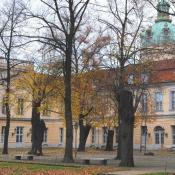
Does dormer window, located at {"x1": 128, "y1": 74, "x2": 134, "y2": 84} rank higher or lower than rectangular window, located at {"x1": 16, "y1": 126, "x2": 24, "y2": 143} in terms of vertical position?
higher

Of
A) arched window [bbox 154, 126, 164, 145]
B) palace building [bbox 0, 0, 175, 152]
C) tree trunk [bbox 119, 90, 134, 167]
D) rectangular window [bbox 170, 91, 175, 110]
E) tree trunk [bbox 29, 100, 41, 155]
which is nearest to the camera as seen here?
tree trunk [bbox 119, 90, 134, 167]

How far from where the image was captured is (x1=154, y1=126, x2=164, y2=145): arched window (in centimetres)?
6844

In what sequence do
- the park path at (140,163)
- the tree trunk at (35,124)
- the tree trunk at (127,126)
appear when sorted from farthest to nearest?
the tree trunk at (35,124), the tree trunk at (127,126), the park path at (140,163)

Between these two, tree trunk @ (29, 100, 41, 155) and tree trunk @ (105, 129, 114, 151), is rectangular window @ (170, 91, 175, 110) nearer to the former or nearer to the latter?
tree trunk @ (105, 129, 114, 151)

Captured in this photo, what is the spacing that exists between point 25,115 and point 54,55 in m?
42.0

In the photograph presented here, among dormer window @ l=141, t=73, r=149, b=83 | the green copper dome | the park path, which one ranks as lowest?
the park path

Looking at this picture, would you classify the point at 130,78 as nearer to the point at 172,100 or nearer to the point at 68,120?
the point at 68,120

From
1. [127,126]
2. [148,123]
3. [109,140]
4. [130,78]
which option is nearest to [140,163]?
[127,126]

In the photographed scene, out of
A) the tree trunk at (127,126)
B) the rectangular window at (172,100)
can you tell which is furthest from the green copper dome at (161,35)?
the rectangular window at (172,100)

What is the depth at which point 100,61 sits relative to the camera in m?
38.8

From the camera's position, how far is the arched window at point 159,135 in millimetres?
68438

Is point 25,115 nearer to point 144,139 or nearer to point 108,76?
point 144,139

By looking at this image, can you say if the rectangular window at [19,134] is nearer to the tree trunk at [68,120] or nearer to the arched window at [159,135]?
the arched window at [159,135]

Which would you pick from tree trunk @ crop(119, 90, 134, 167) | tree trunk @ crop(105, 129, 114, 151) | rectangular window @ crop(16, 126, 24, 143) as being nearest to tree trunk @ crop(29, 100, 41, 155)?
tree trunk @ crop(119, 90, 134, 167)
